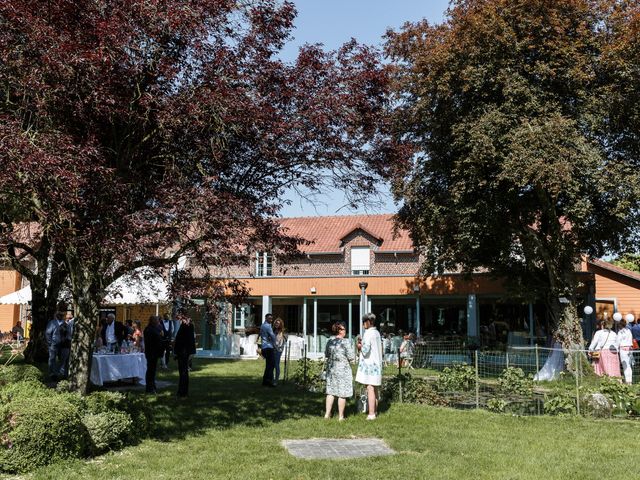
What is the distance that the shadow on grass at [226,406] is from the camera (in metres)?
8.75

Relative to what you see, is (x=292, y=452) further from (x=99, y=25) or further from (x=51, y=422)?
(x=99, y=25)

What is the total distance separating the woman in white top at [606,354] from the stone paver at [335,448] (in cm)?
746

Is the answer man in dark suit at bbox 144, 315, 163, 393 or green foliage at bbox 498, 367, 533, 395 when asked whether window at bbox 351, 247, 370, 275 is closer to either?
man in dark suit at bbox 144, 315, 163, 393

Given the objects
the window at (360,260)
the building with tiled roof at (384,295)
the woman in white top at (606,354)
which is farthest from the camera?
the window at (360,260)

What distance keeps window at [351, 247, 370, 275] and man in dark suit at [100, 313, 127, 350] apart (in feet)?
46.3

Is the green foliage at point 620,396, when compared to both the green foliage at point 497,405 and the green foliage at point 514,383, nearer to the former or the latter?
the green foliage at point 514,383

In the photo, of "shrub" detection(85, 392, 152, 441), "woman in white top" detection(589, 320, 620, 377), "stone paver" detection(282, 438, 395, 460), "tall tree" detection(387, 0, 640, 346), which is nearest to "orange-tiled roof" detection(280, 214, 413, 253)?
"tall tree" detection(387, 0, 640, 346)

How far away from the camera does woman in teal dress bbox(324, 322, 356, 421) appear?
30.3 feet

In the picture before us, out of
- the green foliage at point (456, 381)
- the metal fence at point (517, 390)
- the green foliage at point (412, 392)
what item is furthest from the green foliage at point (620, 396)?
the green foliage at point (412, 392)

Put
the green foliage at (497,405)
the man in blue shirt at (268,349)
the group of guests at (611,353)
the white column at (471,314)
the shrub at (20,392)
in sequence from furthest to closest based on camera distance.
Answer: the white column at (471,314)
the man in blue shirt at (268,349)
the group of guests at (611,353)
the green foliage at (497,405)
the shrub at (20,392)

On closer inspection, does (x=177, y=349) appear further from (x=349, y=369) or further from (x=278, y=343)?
(x=349, y=369)

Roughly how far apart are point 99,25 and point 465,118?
407 inches

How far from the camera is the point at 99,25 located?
268 inches

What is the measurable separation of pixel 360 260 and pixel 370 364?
20.5 metres
